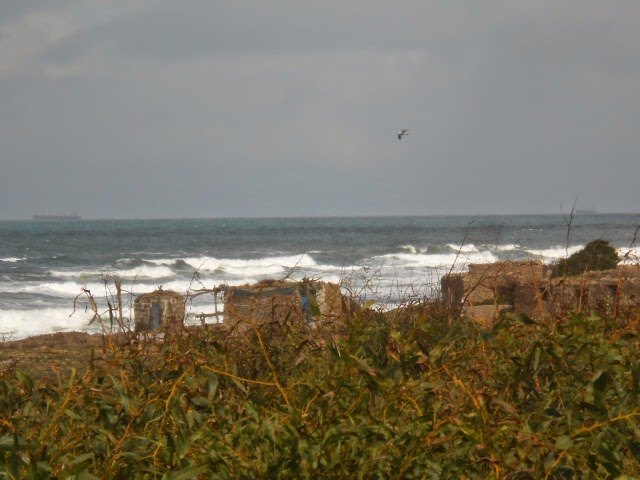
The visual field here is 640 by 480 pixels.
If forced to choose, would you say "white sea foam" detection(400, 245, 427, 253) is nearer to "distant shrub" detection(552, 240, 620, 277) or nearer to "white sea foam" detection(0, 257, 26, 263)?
"white sea foam" detection(0, 257, 26, 263)

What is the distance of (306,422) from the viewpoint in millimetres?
1994

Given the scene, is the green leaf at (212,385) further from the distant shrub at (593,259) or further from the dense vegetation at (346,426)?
the distant shrub at (593,259)

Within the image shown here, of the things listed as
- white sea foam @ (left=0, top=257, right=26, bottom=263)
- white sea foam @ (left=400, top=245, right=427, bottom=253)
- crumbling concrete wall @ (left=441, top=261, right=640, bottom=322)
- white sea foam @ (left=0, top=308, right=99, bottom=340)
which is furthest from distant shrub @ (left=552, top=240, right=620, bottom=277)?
white sea foam @ (left=400, top=245, right=427, bottom=253)

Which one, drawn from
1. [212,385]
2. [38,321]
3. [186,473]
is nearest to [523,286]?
[212,385]

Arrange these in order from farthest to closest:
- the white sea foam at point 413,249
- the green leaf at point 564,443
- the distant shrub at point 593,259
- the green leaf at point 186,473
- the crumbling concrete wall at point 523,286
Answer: the white sea foam at point 413,249 < the distant shrub at point 593,259 < the crumbling concrete wall at point 523,286 < the green leaf at point 564,443 < the green leaf at point 186,473

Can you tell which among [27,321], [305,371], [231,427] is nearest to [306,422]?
[231,427]

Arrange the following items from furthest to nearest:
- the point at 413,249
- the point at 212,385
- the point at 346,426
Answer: the point at 413,249 < the point at 212,385 < the point at 346,426

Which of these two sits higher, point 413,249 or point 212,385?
point 212,385

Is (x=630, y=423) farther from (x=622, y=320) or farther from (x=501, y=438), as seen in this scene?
(x=622, y=320)

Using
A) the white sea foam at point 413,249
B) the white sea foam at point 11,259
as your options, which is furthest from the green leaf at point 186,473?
the white sea foam at point 413,249

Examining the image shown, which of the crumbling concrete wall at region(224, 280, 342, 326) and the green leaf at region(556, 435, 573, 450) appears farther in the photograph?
the crumbling concrete wall at region(224, 280, 342, 326)

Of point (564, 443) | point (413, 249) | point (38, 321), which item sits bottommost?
point (413, 249)

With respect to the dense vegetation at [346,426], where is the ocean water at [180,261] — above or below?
below

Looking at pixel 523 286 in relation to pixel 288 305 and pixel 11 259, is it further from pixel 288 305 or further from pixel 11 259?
pixel 11 259
